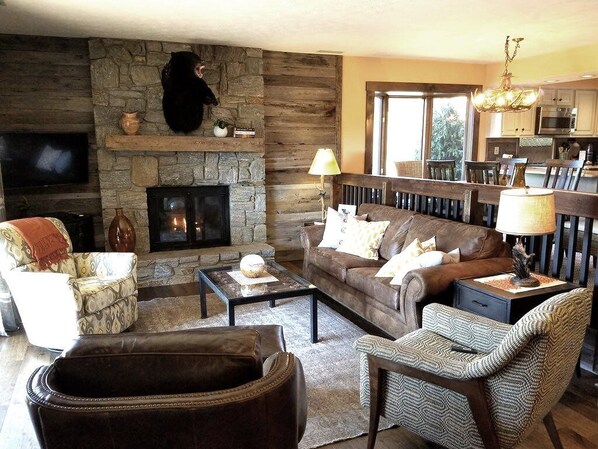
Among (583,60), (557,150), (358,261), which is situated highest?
(583,60)

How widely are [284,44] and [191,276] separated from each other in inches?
108

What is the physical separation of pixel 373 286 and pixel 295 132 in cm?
295

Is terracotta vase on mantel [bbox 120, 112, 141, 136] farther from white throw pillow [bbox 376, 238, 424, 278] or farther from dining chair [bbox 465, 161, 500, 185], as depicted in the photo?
dining chair [bbox 465, 161, 500, 185]

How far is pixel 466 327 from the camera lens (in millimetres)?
2281

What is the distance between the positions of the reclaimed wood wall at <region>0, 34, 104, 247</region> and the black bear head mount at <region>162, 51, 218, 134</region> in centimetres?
81

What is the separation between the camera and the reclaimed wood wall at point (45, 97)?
4.73 meters

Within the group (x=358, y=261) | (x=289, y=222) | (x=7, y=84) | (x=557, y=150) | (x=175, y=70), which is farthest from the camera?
(x=557, y=150)

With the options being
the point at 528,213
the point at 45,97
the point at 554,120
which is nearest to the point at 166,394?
the point at 528,213

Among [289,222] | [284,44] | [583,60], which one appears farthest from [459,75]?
[289,222]

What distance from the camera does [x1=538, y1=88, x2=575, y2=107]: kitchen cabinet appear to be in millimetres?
7852

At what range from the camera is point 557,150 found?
8250mm

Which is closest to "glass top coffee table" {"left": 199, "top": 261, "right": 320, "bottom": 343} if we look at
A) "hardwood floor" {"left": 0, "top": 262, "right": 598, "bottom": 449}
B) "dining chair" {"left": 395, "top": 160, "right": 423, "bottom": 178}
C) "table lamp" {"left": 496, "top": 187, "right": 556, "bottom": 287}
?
"hardwood floor" {"left": 0, "top": 262, "right": 598, "bottom": 449}

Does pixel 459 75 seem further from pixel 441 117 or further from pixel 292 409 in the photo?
pixel 292 409

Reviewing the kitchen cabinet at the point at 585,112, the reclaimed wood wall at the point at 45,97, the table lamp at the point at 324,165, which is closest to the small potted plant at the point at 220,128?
the table lamp at the point at 324,165
